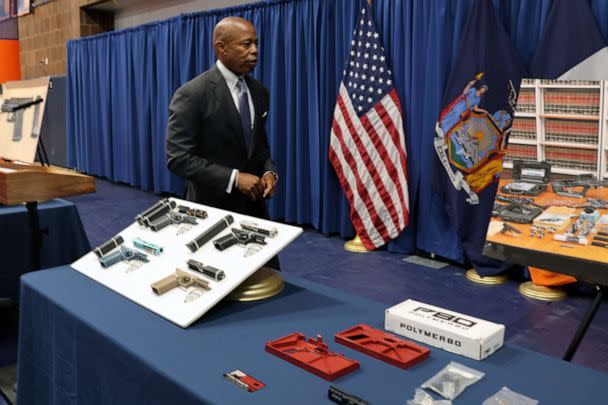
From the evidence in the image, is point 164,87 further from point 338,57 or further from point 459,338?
point 459,338

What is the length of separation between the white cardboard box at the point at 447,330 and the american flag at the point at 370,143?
3129 mm

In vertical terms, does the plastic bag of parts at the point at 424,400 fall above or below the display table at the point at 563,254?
below

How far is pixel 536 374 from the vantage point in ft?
3.59

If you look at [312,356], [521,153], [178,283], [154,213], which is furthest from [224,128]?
[312,356]

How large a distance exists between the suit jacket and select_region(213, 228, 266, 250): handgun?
24.4 inches

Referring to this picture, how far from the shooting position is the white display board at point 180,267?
1387mm

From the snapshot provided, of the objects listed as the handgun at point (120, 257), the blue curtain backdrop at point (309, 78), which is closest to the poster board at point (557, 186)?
the handgun at point (120, 257)

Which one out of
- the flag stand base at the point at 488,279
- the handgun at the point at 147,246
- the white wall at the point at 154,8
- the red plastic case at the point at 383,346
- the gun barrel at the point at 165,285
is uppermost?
the white wall at the point at 154,8

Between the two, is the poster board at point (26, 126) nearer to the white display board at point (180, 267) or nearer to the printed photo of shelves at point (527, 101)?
the white display board at point (180, 267)

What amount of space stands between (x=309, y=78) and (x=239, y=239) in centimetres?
375

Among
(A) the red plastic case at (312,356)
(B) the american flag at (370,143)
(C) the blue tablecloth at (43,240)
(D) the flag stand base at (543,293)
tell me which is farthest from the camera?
(B) the american flag at (370,143)

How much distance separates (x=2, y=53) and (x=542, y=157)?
11.8m

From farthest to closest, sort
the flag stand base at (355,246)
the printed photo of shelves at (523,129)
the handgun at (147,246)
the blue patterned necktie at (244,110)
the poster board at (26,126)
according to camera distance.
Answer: the flag stand base at (355,246)
the poster board at (26,126)
the blue patterned necktie at (244,110)
the printed photo of shelves at (523,129)
the handgun at (147,246)

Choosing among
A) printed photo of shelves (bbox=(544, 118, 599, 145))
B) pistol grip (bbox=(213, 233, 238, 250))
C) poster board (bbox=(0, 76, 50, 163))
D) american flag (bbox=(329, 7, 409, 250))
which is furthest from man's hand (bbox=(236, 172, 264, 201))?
american flag (bbox=(329, 7, 409, 250))
